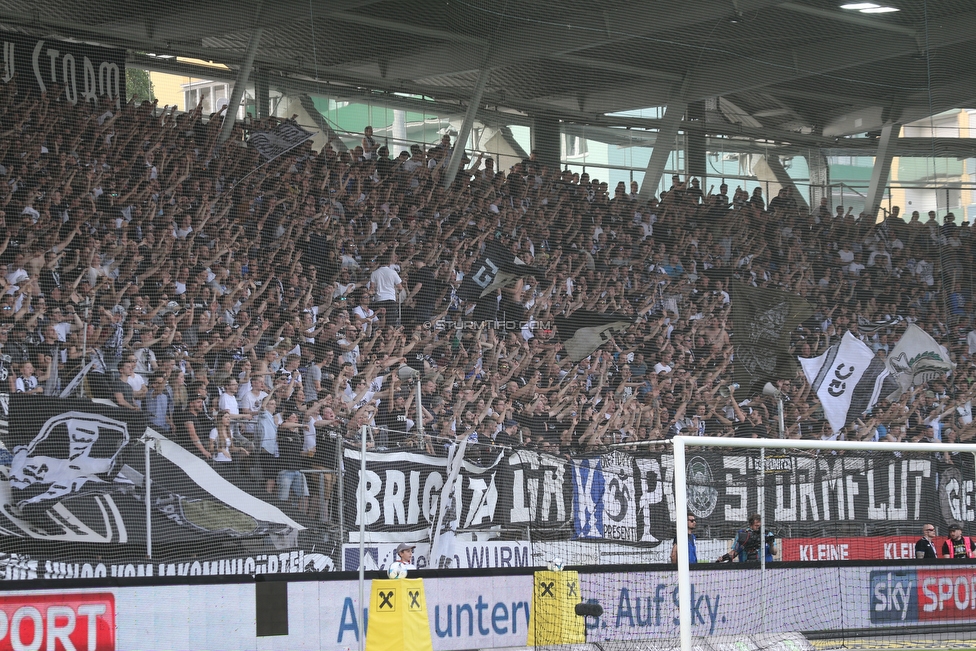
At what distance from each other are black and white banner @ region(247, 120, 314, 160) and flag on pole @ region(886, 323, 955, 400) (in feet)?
32.3

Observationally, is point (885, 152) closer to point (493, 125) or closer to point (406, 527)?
point (493, 125)

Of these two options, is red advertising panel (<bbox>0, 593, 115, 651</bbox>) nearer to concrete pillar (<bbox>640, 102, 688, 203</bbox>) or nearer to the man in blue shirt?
the man in blue shirt

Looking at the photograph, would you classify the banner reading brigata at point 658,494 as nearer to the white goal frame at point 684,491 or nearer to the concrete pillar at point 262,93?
the white goal frame at point 684,491

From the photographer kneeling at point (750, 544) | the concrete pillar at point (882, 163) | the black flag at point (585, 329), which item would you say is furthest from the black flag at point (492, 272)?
the concrete pillar at point (882, 163)

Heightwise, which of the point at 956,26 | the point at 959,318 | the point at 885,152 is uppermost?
the point at 956,26

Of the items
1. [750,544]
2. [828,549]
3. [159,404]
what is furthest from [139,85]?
[828,549]

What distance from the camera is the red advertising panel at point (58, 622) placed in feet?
31.1

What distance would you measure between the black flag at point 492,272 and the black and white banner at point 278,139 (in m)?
3.06

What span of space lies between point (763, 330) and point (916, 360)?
105 inches

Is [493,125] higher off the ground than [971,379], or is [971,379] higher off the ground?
[493,125]

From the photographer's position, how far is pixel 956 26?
20.1 meters

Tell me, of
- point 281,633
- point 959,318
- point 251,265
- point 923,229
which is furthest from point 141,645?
point 923,229

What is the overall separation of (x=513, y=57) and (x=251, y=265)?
6105mm

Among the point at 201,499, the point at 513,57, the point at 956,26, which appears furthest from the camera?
the point at 956,26
